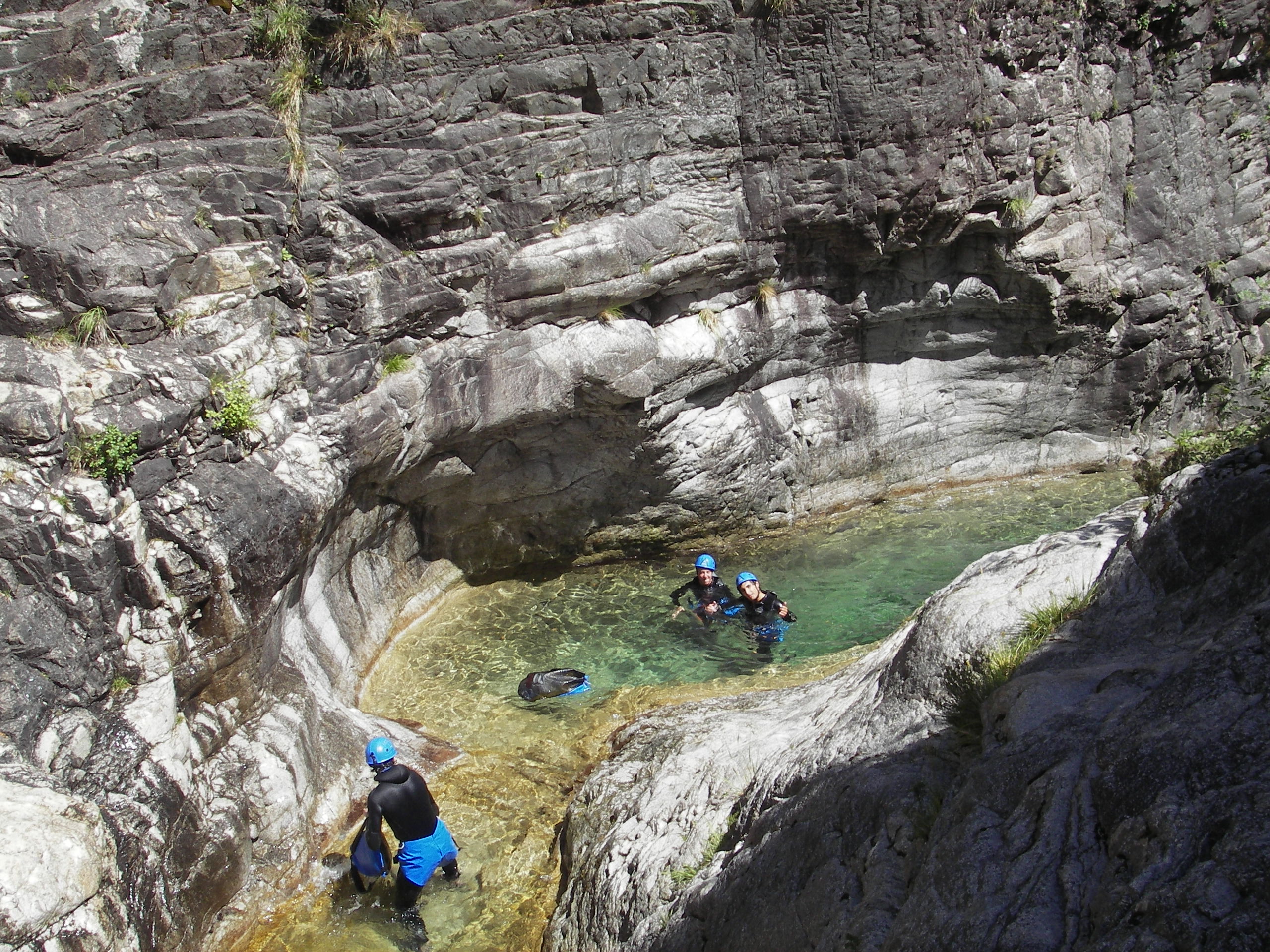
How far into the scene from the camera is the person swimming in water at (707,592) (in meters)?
9.47

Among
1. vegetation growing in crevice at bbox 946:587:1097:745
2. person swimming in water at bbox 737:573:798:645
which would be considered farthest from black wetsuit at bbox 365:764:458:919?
person swimming in water at bbox 737:573:798:645

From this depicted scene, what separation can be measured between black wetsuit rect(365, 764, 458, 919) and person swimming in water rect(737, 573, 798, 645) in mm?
3960

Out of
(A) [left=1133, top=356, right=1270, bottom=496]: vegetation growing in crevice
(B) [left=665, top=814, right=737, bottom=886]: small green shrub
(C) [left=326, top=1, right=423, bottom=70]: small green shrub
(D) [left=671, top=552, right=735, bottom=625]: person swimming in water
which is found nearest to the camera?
(B) [left=665, top=814, right=737, bottom=886]: small green shrub

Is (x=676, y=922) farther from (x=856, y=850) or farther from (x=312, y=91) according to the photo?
(x=312, y=91)

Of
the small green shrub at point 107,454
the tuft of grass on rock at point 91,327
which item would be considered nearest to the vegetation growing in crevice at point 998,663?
the small green shrub at point 107,454

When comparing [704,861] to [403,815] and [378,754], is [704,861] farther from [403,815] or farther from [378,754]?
[378,754]

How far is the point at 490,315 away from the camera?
9430 mm

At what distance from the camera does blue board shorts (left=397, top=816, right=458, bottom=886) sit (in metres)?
6.18

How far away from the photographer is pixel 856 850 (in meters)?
4.04

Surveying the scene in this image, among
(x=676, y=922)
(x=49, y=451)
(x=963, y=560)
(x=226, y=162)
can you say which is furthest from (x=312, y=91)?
(x=963, y=560)

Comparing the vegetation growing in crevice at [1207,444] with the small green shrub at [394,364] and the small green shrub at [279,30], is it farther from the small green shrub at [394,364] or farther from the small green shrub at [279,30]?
the small green shrub at [279,30]

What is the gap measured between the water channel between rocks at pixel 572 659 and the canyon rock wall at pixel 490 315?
0.47m

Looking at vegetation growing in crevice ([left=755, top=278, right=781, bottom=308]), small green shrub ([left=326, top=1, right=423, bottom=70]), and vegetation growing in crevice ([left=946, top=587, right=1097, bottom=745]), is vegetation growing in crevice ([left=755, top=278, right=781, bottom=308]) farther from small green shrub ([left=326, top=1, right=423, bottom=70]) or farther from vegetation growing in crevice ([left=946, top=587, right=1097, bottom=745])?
vegetation growing in crevice ([left=946, top=587, right=1097, bottom=745])

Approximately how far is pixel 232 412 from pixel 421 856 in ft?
12.0
